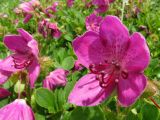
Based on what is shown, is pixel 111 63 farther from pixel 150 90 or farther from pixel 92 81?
pixel 150 90

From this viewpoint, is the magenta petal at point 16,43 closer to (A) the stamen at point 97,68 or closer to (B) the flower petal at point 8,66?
→ (B) the flower petal at point 8,66

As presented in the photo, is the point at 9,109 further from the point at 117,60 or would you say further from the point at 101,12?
the point at 101,12

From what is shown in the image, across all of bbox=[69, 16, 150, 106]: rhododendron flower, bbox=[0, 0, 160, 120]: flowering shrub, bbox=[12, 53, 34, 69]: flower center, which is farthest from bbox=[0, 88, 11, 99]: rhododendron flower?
bbox=[69, 16, 150, 106]: rhododendron flower

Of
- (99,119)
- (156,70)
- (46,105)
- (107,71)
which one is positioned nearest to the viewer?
(99,119)

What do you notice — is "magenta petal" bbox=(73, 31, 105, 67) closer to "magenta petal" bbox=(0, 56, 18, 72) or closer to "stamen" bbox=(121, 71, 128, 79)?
"stamen" bbox=(121, 71, 128, 79)

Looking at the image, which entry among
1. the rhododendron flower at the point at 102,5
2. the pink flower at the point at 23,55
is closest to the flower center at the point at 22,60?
the pink flower at the point at 23,55

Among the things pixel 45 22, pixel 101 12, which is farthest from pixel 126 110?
pixel 101 12

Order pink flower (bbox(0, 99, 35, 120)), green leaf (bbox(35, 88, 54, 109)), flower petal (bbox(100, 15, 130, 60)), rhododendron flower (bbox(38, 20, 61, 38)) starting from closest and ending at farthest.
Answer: flower petal (bbox(100, 15, 130, 60))
pink flower (bbox(0, 99, 35, 120))
green leaf (bbox(35, 88, 54, 109))
rhododendron flower (bbox(38, 20, 61, 38))

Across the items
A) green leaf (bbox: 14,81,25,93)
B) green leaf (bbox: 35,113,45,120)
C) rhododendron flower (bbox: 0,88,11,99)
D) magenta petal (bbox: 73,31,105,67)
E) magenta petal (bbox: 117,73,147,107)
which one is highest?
magenta petal (bbox: 73,31,105,67)

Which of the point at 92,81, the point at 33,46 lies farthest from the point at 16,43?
the point at 92,81
